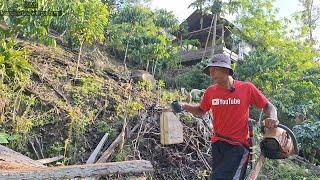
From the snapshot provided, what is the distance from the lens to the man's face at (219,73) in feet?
10.7

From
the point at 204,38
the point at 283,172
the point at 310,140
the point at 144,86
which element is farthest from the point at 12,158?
the point at 204,38

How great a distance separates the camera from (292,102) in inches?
504

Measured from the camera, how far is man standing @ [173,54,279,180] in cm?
321

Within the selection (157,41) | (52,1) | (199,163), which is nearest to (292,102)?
(157,41)

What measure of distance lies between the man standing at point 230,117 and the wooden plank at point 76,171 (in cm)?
85

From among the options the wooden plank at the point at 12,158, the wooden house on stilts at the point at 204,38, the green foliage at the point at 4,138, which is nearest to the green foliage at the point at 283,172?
the wooden plank at the point at 12,158

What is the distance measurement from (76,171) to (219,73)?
1.60m

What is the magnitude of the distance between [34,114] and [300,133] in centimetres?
686

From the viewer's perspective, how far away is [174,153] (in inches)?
234

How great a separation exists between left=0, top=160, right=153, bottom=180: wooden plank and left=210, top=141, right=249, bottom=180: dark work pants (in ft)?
2.78

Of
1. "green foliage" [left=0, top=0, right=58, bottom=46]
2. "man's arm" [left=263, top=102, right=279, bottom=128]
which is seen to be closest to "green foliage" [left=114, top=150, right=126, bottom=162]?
"green foliage" [left=0, top=0, right=58, bottom=46]

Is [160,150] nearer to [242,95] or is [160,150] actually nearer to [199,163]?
[199,163]

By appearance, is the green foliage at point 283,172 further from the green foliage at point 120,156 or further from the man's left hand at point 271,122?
the man's left hand at point 271,122

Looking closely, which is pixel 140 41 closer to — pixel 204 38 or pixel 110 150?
pixel 204 38
